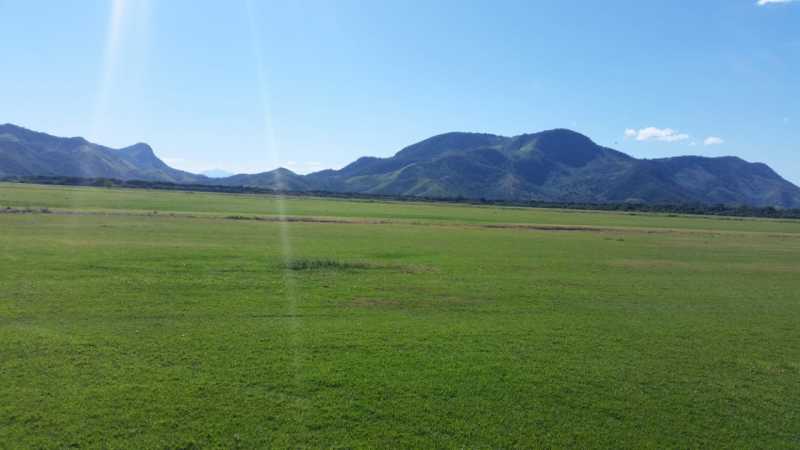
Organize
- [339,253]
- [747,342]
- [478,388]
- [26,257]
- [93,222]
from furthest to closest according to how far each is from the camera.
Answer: [93,222] → [339,253] → [26,257] → [747,342] → [478,388]

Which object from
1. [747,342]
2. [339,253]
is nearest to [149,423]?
[747,342]

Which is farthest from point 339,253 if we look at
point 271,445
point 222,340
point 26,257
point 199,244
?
point 271,445

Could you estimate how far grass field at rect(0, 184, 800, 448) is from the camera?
10961 mm

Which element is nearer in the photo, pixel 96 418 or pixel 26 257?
pixel 96 418

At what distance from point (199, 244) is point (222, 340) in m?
26.6

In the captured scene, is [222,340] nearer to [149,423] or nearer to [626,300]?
[149,423]

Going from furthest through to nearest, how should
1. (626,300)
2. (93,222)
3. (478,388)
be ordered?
(93,222) → (626,300) → (478,388)

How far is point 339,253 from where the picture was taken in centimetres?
3931

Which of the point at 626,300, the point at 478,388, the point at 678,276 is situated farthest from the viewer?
the point at 678,276

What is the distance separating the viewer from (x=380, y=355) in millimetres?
15438

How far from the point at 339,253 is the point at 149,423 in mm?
28751

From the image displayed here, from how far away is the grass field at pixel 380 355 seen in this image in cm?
1096

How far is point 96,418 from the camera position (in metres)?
10.8

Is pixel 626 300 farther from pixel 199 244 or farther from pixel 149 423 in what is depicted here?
pixel 199 244
